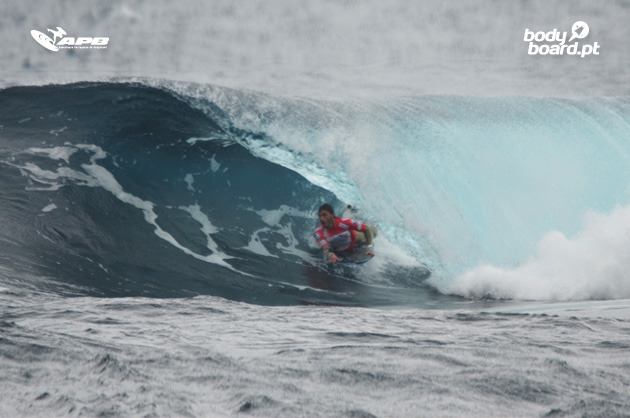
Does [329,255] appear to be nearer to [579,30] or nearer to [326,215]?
[326,215]

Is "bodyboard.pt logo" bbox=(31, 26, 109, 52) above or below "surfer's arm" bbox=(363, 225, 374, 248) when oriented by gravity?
above

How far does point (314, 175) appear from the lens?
8.59 meters

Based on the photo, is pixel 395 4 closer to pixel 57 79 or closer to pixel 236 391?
pixel 57 79

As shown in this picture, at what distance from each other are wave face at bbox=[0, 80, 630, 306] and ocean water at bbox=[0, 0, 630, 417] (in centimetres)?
3

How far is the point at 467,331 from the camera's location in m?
4.14

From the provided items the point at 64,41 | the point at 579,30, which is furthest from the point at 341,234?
the point at 64,41

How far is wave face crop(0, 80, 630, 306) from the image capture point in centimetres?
648

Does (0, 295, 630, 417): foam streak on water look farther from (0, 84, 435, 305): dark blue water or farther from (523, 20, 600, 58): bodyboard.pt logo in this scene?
(523, 20, 600, 58): bodyboard.pt logo

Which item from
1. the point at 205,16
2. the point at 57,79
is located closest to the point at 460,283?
the point at 205,16

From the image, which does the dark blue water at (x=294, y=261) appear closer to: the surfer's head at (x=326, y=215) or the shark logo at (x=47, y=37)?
the surfer's head at (x=326, y=215)

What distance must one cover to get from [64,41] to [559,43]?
23.6ft

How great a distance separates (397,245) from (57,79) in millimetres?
5599

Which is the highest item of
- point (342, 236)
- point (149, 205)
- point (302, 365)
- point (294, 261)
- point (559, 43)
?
point (559, 43)

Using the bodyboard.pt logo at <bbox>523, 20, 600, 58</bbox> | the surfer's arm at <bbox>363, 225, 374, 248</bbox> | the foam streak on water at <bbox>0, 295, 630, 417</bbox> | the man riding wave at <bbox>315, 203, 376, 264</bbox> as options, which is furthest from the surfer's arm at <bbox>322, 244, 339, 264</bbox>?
the bodyboard.pt logo at <bbox>523, 20, 600, 58</bbox>
